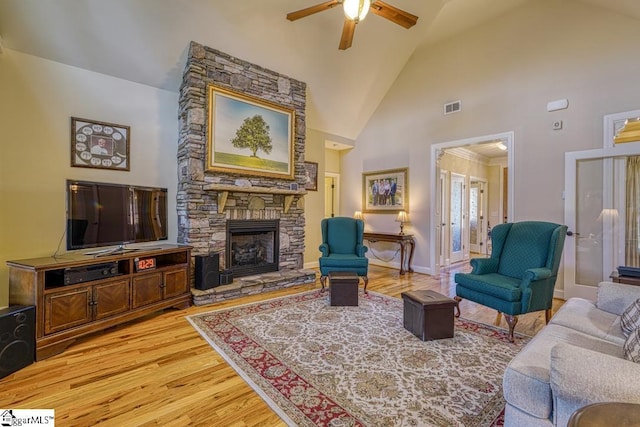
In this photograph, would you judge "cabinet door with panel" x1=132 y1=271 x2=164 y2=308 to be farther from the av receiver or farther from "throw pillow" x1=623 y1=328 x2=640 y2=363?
"throw pillow" x1=623 y1=328 x2=640 y2=363

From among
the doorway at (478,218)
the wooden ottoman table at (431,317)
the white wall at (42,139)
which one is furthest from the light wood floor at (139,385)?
the doorway at (478,218)

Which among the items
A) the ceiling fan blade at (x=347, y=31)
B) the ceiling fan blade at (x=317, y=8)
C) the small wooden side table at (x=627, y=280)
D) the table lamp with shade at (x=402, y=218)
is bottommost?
the small wooden side table at (x=627, y=280)

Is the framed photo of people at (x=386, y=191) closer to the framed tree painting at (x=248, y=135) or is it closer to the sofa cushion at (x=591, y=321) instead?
the framed tree painting at (x=248, y=135)

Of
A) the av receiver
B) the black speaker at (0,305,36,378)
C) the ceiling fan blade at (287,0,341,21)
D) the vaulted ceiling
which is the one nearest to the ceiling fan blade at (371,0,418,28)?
the ceiling fan blade at (287,0,341,21)

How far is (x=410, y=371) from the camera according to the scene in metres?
2.16

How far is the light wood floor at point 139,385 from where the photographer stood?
1.71 metres

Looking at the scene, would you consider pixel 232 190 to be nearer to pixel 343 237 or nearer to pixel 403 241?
pixel 343 237

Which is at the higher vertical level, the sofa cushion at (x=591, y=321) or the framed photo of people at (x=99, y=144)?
the framed photo of people at (x=99, y=144)

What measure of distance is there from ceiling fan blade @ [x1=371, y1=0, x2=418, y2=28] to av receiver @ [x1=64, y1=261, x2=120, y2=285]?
360cm

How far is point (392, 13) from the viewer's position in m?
2.91

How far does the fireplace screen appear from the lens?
434cm

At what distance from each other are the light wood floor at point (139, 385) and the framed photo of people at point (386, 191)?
10.8 feet

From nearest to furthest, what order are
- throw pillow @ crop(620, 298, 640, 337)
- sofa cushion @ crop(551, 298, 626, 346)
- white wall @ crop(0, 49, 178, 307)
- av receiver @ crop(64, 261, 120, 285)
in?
throw pillow @ crop(620, 298, 640, 337)
sofa cushion @ crop(551, 298, 626, 346)
av receiver @ crop(64, 261, 120, 285)
white wall @ crop(0, 49, 178, 307)

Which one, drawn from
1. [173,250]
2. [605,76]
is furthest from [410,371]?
[605,76]
